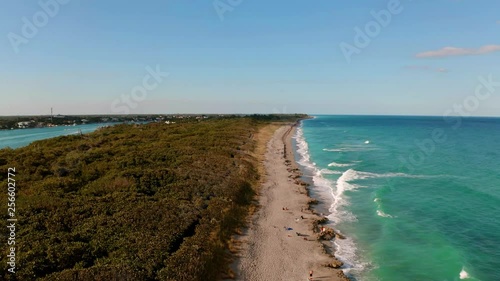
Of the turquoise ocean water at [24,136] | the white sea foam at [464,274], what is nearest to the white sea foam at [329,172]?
the white sea foam at [464,274]

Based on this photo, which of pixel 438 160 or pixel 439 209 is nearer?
pixel 439 209

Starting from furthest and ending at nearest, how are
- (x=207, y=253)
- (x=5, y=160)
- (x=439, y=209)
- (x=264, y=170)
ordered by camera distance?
(x=264, y=170) < (x=5, y=160) < (x=439, y=209) < (x=207, y=253)

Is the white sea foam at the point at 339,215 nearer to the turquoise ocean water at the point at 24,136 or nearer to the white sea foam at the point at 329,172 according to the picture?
the white sea foam at the point at 329,172

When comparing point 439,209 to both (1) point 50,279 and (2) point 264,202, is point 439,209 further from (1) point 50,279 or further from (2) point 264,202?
(1) point 50,279

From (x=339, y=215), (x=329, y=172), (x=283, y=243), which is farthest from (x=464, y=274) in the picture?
(x=329, y=172)

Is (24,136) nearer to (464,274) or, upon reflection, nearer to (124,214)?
(124,214)

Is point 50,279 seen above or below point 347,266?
above

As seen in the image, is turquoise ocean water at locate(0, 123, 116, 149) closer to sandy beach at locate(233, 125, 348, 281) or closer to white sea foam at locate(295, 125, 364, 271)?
white sea foam at locate(295, 125, 364, 271)

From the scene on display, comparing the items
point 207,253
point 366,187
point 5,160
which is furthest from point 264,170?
point 5,160
